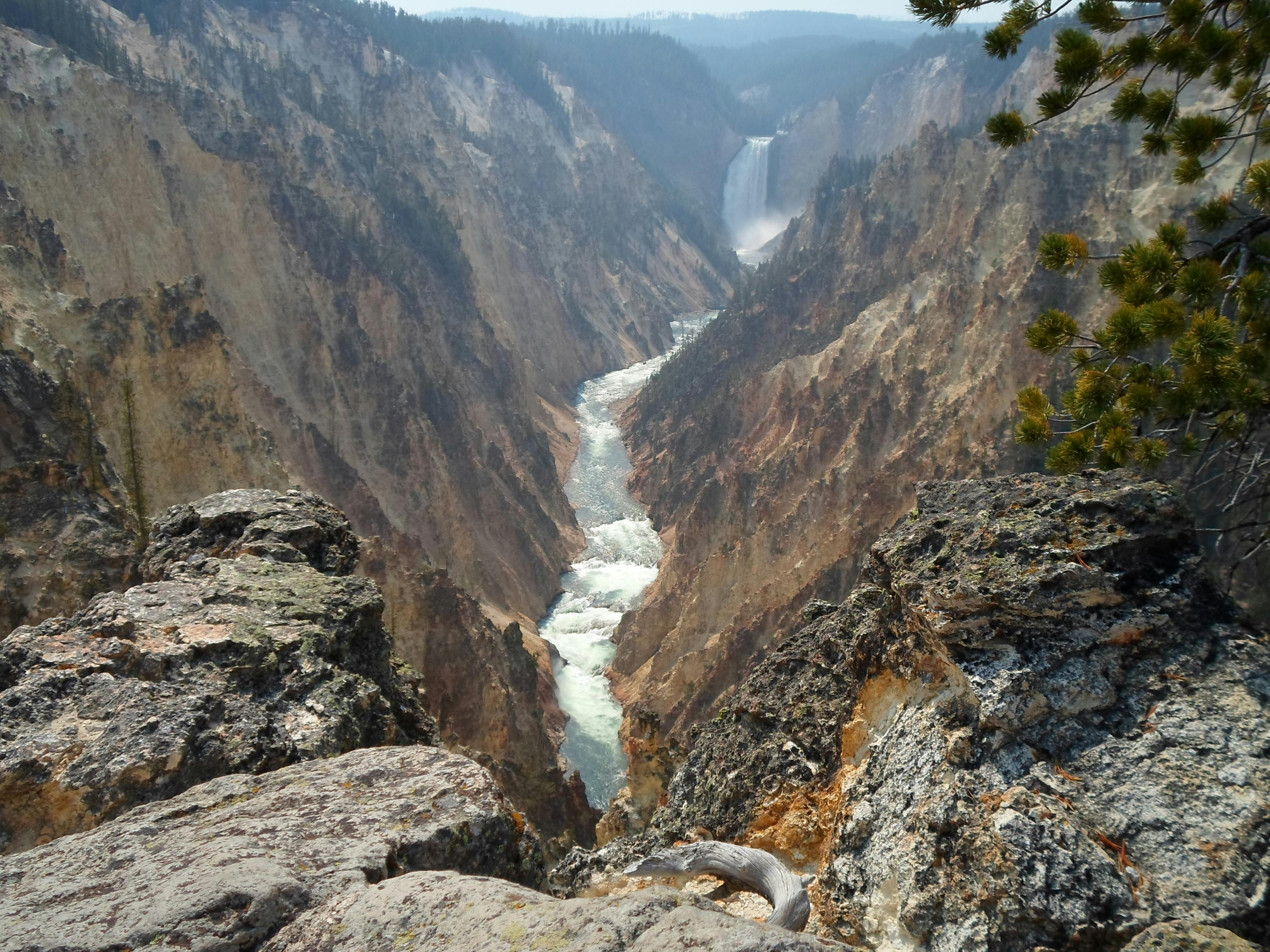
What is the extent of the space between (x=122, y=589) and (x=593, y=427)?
64.4 metres

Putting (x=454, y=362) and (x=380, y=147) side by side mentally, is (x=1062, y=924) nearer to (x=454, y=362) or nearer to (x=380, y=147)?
(x=454, y=362)

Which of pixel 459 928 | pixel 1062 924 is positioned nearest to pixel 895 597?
pixel 1062 924

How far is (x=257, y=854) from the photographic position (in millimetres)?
4508

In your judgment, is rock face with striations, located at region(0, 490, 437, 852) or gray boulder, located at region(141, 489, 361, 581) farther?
gray boulder, located at region(141, 489, 361, 581)

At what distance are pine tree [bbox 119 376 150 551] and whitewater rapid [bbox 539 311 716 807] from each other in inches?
667

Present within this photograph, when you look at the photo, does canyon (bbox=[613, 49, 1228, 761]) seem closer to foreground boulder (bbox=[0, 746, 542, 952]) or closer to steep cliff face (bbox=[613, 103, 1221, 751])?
steep cliff face (bbox=[613, 103, 1221, 751])

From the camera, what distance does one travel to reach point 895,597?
623cm

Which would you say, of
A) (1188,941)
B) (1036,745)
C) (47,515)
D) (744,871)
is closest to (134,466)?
(47,515)

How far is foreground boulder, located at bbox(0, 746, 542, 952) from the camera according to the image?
3969mm

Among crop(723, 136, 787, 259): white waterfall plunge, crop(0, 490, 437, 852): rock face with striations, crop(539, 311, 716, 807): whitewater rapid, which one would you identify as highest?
crop(723, 136, 787, 259): white waterfall plunge

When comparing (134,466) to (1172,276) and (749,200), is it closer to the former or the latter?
(1172,276)

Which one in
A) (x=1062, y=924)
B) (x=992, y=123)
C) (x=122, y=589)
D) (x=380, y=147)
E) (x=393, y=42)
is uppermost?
(x=393, y=42)

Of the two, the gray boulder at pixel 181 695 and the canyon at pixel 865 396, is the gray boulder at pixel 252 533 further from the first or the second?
the canyon at pixel 865 396

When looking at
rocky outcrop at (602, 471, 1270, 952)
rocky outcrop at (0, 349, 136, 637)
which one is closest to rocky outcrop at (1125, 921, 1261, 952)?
rocky outcrop at (602, 471, 1270, 952)
